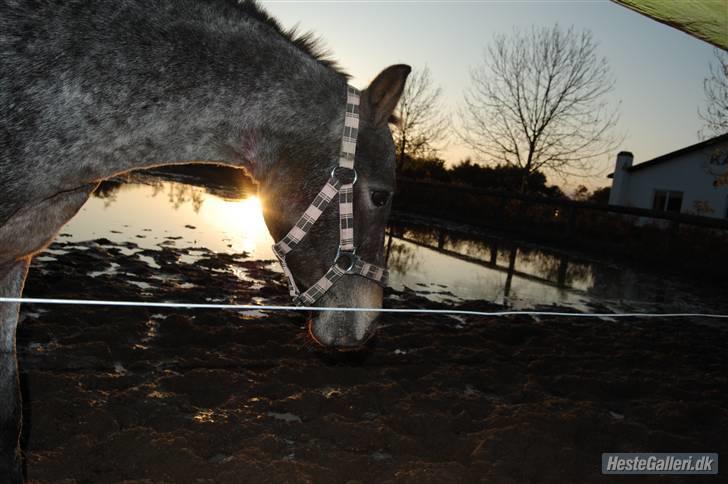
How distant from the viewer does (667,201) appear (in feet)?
94.7

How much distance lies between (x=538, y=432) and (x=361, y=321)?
1.76 m

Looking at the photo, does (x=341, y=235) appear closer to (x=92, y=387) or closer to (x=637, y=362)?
(x=92, y=387)

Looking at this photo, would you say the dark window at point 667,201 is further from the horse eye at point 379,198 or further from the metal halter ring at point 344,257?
the metal halter ring at point 344,257

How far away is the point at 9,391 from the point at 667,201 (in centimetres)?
3197

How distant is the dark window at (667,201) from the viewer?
28391 millimetres

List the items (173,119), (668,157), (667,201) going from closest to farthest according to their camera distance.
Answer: (173,119)
(668,157)
(667,201)

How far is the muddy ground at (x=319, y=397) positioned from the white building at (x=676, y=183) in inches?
922

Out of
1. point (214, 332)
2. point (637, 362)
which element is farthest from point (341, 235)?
point (637, 362)

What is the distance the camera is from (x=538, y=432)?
11.4 feet

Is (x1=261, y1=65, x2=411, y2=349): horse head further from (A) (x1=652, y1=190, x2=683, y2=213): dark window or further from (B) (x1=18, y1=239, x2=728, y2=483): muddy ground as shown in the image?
(A) (x1=652, y1=190, x2=683, y2=213): dark window

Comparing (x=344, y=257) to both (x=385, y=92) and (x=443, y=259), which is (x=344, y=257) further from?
(x=443, y=259)

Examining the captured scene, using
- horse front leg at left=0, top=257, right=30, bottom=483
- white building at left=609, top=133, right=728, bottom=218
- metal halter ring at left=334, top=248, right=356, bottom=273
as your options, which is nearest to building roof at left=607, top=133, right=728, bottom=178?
white building at left=609, top=133, right=728, bottom=218

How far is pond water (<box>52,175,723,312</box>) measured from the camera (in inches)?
329

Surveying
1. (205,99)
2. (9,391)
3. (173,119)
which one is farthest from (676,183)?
(9,391)
